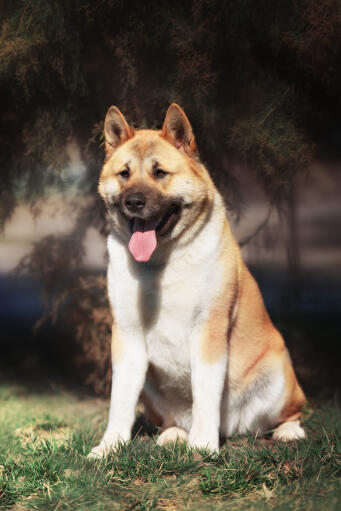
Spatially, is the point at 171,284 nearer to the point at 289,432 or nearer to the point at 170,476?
the point at 170,476

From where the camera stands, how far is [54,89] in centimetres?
455

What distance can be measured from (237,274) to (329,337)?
7.06ft

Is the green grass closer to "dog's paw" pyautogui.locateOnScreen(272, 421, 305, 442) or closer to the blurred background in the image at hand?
"dog's paw" pyautogui.locateOnScreen(272, 421, 305, 442)

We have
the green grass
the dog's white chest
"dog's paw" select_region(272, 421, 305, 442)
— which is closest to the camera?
the green grass

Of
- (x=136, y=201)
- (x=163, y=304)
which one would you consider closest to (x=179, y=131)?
(x=136, y=201)

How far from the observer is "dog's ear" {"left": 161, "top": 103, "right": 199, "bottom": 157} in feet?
10.4

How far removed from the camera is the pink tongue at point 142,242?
9.92 ft

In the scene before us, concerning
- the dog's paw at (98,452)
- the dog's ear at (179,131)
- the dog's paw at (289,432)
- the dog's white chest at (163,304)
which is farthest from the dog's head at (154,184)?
the dog's paw at (289,432)

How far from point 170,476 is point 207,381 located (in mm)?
563

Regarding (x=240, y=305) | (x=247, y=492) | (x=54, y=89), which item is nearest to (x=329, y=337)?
(x=240, y=305)

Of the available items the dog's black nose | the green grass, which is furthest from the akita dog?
the green grass

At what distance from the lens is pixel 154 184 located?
3.13 metres

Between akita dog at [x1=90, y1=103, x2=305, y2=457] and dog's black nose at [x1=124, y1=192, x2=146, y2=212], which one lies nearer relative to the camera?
→ dog's black nose at [x1=124, y1=192, x2=146, y2=212]

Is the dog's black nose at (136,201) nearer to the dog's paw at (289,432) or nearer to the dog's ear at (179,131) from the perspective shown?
the dog's ear at (179,131)
